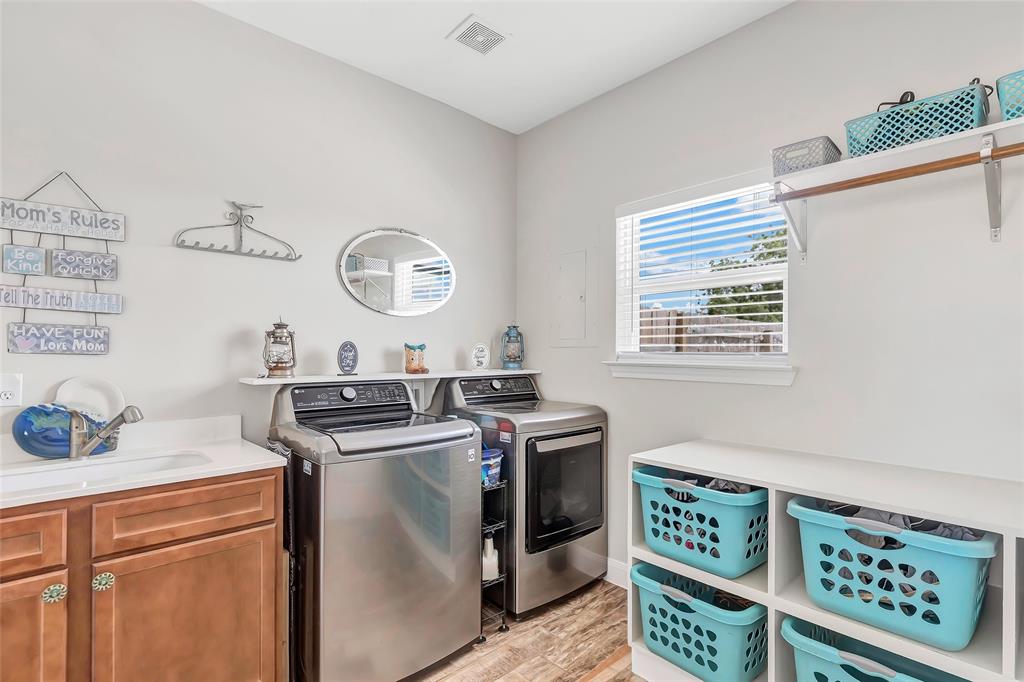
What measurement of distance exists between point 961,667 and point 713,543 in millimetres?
664

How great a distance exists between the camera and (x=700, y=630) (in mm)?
1769

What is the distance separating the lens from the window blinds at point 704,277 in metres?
2.18

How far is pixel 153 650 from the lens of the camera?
1.51 metres

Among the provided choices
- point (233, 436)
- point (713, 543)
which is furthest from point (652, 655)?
point (233, 436)

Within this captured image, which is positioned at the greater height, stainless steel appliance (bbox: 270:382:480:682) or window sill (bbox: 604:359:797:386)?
window sill (bbox: 604:359:797:386)

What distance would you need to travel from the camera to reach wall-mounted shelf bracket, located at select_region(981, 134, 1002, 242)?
4.71 feet

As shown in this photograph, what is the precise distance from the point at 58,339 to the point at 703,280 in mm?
2632

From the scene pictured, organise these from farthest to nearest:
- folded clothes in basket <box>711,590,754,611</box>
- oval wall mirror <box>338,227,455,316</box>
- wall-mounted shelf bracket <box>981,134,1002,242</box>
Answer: oval wall mirror <box>338,227,455,316</box> → folded clothes in basket <box>711,590,754,611</box> → wall-mounted shelf bracket <box>981,134,1002,242</box>

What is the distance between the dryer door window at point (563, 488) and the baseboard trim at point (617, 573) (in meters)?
0.23

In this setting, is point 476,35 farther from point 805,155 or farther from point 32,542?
point 32,542

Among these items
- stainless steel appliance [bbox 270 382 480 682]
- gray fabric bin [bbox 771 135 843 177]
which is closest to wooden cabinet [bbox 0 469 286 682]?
stainless steel appliance [bbox 270 382 480 682]

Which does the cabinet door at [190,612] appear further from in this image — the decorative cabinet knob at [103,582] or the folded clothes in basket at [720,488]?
the folded clothes in basket at [720,488]

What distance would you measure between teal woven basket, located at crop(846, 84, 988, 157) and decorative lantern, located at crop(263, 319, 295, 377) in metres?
2.29

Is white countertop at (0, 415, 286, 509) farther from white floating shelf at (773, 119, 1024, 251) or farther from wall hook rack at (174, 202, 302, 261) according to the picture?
white floating shelf at (773, 119, 1024, 251)
